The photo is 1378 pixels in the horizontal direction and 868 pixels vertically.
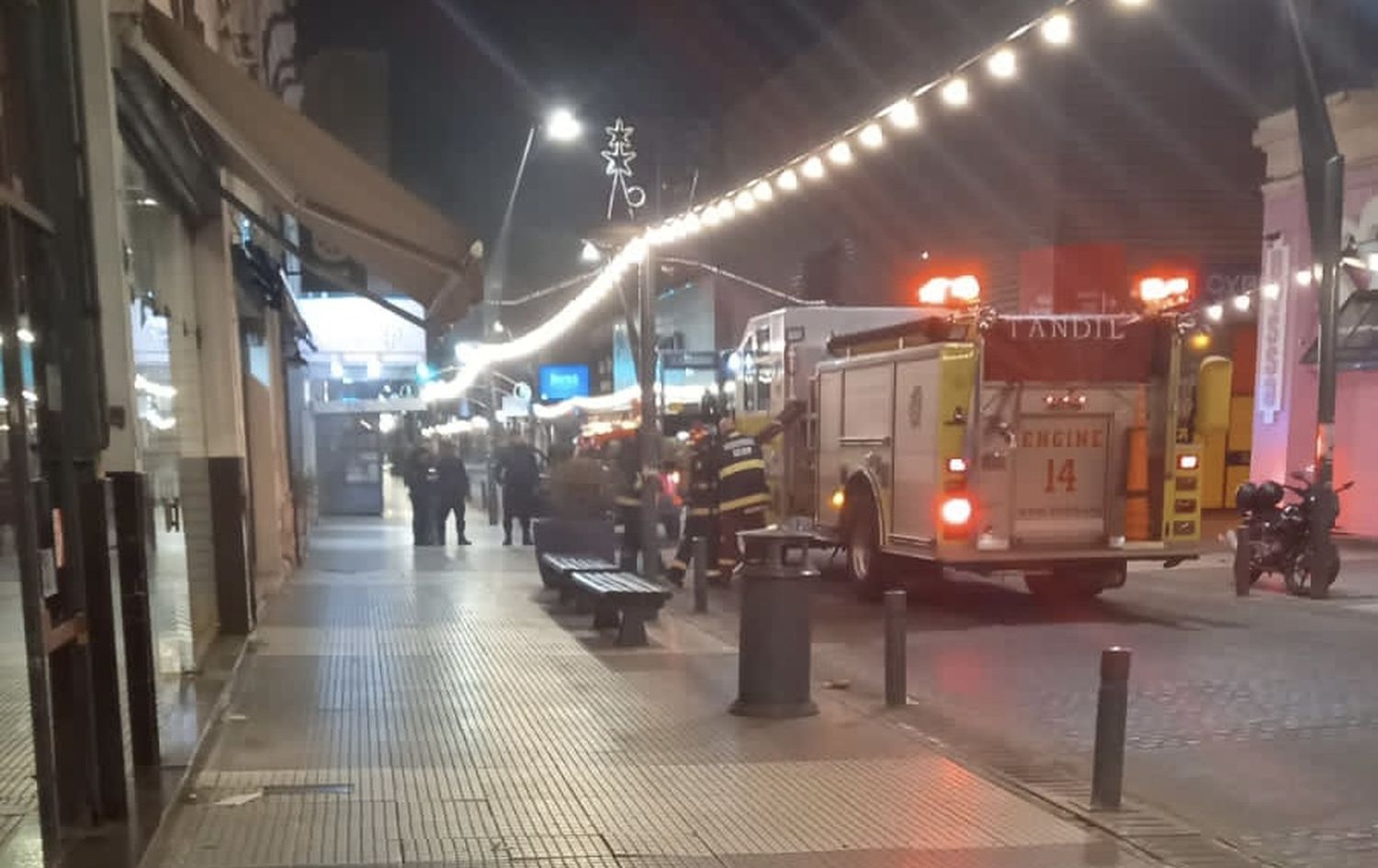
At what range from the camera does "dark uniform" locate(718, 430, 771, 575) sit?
13617mm

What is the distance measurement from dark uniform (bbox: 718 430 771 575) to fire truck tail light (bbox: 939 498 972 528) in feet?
9.72

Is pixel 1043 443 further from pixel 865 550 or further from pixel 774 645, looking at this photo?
pixel 774 645

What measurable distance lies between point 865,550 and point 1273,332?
9.79 m

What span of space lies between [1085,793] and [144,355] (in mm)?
5746

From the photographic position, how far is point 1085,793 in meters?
6.10

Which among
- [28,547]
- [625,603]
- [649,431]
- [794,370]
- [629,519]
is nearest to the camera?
[28,547]

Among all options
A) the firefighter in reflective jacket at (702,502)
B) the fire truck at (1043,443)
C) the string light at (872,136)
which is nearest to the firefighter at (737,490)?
the firefighter in reflective jacket at (702,502)

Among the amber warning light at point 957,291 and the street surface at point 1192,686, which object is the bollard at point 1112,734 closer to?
the street surface at point 1192,686

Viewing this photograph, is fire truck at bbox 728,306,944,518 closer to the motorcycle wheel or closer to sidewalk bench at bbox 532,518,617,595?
sidewalk bench at bbox 532,518,617,595

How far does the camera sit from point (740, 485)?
537 inches

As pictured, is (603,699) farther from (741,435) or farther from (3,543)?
(741,435)

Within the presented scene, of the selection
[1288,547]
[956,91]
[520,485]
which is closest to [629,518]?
[520,485]

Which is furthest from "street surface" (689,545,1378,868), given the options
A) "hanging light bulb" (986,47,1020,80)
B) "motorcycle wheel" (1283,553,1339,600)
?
"hanging light bulb" (986,47,1020,80)

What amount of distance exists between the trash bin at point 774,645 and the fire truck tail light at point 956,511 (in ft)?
12.5
